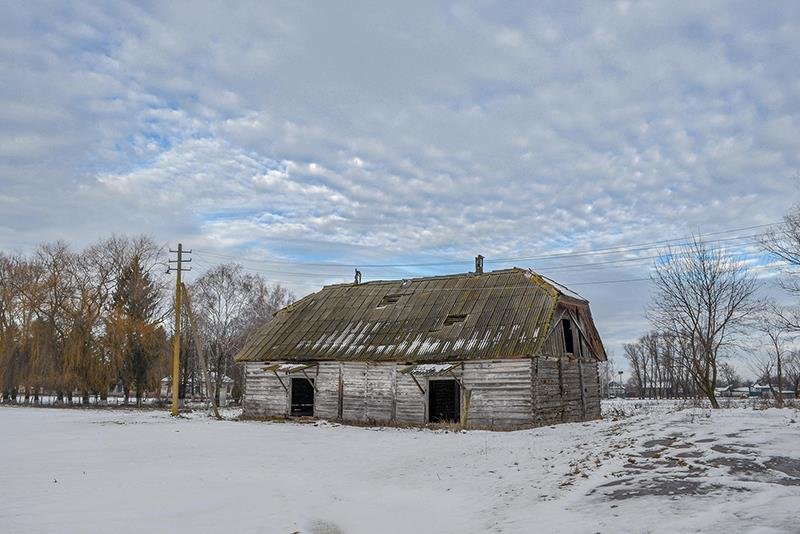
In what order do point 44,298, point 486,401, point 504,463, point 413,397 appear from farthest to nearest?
point 44,298 < point 413,397 < point 486,401 < point 504,463

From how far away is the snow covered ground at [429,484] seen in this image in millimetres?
7906

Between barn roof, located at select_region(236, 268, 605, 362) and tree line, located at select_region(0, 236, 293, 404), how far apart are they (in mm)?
12926

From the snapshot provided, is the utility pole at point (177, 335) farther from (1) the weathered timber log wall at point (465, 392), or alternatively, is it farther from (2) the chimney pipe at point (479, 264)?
(2) the chimney pipe at point (479, 264)

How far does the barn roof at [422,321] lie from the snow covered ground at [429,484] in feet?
22.5

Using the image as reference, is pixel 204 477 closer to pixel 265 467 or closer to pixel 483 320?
pixel 265 467

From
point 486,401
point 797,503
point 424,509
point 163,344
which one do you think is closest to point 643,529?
point 797,503

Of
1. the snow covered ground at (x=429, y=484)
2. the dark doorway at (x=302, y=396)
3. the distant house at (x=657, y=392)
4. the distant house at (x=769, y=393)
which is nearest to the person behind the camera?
the snow covered ground at (x=429, y=484)

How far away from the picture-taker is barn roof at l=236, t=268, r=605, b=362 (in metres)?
24.6

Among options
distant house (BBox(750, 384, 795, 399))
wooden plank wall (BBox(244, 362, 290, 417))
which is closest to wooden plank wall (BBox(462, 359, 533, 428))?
wooden plank wall (BBox(244, 362, 290, 417))

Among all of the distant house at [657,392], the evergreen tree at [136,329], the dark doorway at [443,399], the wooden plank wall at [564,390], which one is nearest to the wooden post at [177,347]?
the dark doorway at [443,399]

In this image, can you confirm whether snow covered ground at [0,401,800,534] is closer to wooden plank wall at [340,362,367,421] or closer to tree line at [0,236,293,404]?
wooden plank wall at [340,362,367,421]

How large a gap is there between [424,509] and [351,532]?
64.7 inches

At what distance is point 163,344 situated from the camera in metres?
45.1

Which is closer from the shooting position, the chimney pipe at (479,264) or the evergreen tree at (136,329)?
the chimney pipe at (479,264)
